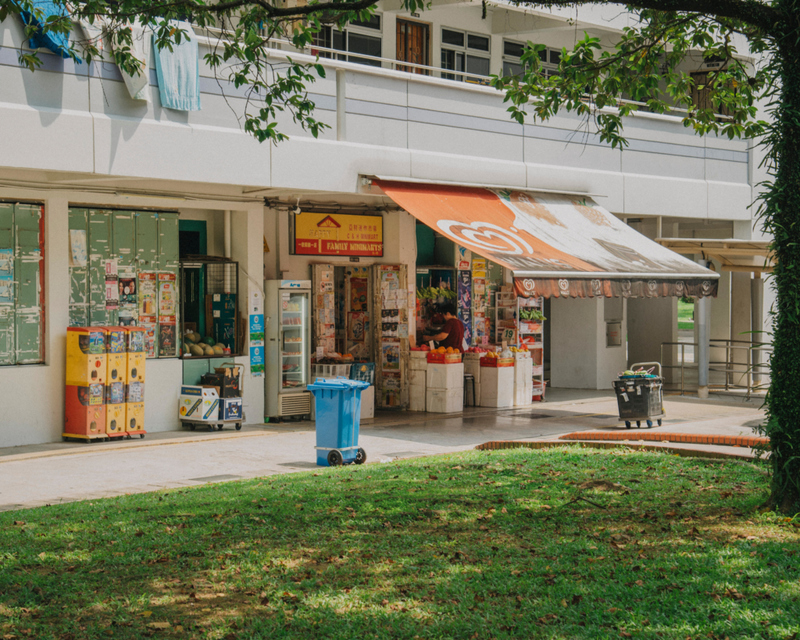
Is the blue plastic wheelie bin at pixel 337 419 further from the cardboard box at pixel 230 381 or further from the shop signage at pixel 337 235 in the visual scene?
the shop signage at pixel 337 235

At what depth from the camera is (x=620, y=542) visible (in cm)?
682

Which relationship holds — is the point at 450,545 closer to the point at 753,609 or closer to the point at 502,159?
the point at 753,609

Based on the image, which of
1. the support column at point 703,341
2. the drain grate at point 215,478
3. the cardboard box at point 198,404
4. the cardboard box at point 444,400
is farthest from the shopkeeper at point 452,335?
the drain grate at point 215,478

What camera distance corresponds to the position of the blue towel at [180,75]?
12906 mm

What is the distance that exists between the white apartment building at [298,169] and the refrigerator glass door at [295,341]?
0.56 m

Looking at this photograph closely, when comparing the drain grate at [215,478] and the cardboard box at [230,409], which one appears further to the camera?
the cardboard box at [230,409]

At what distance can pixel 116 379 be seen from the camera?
44.2 feet

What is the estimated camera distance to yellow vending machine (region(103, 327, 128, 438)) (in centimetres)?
1337

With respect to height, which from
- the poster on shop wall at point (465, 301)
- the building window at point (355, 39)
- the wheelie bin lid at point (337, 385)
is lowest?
the wheelie bin lid at point (337, 385)

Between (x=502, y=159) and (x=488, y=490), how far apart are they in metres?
9.49

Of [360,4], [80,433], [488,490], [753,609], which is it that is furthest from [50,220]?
[753,609]

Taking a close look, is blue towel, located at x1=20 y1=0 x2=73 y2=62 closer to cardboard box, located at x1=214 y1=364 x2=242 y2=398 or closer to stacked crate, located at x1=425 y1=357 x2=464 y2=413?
cardboard box, located at x1=214 y1=364 x2=242 y2=398

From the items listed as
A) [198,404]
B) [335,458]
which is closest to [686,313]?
[198,404]

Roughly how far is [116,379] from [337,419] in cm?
373
